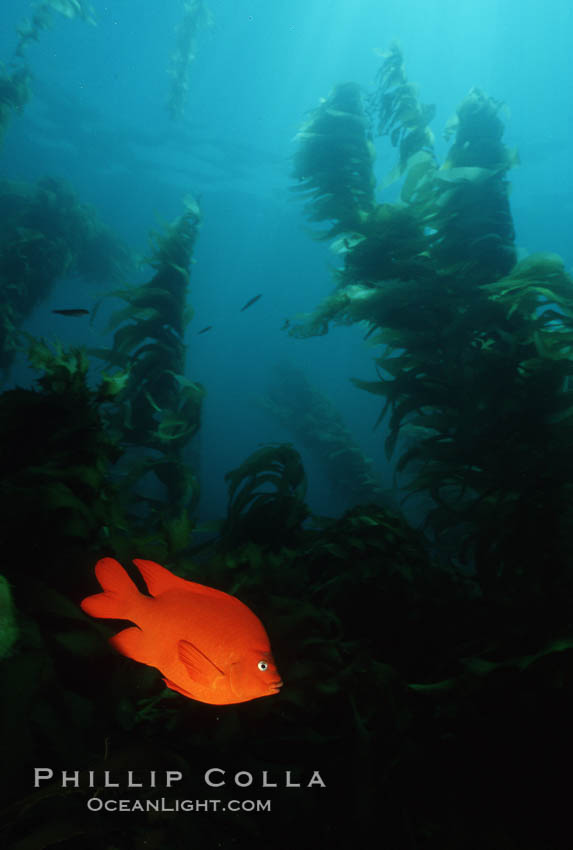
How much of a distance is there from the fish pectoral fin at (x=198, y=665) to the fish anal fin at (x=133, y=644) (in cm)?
9

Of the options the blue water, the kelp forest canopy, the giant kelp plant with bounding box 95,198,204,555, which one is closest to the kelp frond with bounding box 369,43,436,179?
the kelp forest canopy

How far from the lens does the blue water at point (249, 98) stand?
22859mm

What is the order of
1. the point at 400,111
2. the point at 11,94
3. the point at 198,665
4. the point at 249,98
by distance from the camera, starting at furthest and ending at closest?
the point at 249,98
the point at 11,94
the point at 400,111
the point at 198,665

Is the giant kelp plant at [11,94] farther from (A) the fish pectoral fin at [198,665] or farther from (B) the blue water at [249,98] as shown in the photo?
(A) the fish pectoral fin at [198,665]

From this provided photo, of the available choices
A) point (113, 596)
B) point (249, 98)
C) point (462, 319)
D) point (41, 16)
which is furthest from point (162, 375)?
point (249, 98)

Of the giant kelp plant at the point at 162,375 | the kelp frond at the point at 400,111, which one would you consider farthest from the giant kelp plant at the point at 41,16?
the kelp frond at the point at 400,111

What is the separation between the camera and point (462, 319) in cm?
269

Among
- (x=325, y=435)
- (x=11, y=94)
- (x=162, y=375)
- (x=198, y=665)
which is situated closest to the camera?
(x=198, y=665)

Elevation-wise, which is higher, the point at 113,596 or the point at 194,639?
the point at 113,596

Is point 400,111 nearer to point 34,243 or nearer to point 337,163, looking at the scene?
point 337,163

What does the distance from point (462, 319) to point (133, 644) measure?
2.69 m

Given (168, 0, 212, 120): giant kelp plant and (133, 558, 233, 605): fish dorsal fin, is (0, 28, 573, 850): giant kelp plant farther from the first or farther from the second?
(168, 0, 212, 120): giant kelp plant

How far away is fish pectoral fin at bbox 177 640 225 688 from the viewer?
3.16 feet

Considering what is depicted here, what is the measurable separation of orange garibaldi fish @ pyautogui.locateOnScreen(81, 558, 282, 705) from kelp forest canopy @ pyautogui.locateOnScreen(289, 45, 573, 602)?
4.15 ft
